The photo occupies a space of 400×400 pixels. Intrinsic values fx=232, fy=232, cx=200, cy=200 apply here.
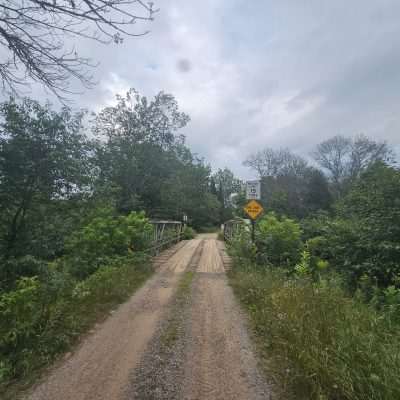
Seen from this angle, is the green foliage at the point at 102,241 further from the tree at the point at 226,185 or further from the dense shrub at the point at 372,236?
the tree at the point at 226,185

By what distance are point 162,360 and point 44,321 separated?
1575 millimetres

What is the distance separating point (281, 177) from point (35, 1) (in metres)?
28.7

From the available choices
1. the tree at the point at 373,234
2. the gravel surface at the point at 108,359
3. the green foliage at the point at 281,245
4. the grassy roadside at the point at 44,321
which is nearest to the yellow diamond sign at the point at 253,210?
the green foliage at the point at 281,245

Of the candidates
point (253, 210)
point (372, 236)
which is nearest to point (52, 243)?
point (253, 210)

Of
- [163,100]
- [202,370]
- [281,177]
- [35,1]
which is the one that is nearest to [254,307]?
[202,370]

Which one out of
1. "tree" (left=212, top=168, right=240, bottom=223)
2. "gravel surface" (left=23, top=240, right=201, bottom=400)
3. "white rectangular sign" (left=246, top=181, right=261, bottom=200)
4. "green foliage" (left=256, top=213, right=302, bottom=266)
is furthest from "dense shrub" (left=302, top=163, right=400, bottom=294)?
"tree" (left=212, top=168, right=240, bottom=223)

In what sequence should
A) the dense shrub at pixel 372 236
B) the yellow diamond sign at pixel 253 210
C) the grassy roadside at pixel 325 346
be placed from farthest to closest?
1. the yellow diamond sign at pixel 253 210
2. the dense shrub at pixel 372 236
3. the grassy roadside at pixel 325 346

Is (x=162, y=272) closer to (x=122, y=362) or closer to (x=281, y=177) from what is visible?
(x=122, y=362)

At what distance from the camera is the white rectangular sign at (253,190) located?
6309mm

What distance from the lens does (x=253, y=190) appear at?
6.37 meters

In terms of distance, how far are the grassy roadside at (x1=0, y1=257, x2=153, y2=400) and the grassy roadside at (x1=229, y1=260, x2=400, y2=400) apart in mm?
2108

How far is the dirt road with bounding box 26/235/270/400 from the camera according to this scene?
1825mm

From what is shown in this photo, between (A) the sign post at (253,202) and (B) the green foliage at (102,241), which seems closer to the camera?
(B) the green foliage at (102,241)

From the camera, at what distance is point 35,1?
209 cm
